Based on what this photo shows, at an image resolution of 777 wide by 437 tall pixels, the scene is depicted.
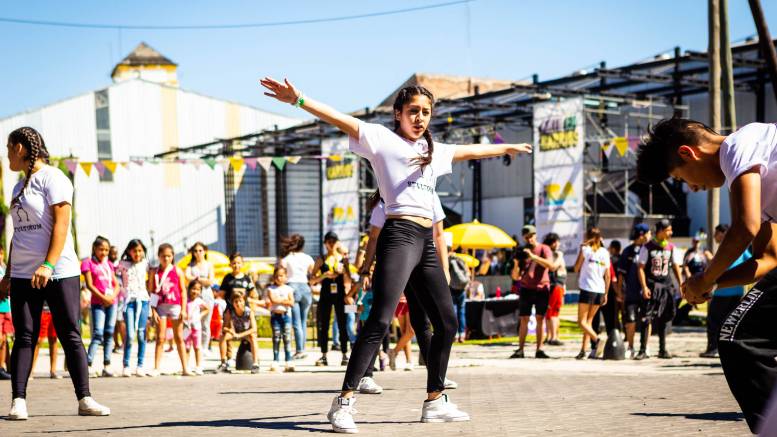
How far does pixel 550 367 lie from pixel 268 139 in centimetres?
3478

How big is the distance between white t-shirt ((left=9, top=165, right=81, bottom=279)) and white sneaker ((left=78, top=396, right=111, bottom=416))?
900mm

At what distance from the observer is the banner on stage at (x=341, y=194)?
38250mm

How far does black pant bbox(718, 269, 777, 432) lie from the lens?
12.4ft

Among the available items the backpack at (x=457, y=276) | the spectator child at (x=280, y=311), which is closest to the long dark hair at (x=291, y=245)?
the spectator child at (x=280, y=311)

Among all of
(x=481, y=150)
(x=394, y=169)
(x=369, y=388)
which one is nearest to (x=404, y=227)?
(x=394, y=169)

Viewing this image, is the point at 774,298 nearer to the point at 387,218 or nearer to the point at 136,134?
the point at 387,218

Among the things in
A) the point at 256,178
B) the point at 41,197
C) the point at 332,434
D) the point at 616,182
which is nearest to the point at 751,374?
the point at 332,434

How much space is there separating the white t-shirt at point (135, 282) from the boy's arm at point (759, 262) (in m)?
9.58

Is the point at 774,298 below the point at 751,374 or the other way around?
the other way around

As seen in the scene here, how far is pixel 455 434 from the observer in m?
5.86

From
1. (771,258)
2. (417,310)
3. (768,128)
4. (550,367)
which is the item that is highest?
(768,128)

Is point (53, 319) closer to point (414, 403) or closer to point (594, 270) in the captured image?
point (414, 403)

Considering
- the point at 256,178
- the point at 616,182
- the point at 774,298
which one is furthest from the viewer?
the point at 256,178

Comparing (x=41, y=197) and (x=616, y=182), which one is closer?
(x=41, y=197)
